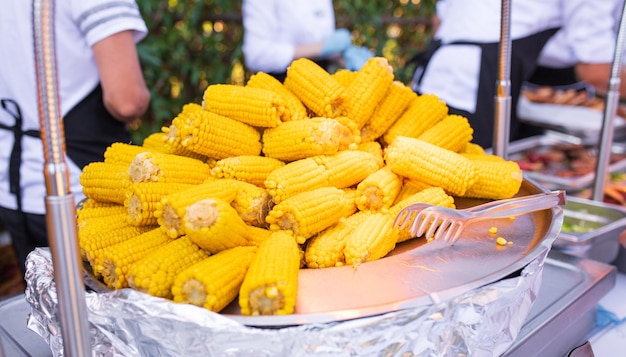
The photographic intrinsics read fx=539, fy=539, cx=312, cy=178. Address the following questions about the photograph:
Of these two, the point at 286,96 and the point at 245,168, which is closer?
the point at 245,168

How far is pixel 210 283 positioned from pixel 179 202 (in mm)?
177

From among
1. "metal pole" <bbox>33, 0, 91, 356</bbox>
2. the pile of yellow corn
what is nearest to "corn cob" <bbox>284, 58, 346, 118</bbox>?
the pile of yellow corn

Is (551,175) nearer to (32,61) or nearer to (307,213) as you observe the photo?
(307,213)

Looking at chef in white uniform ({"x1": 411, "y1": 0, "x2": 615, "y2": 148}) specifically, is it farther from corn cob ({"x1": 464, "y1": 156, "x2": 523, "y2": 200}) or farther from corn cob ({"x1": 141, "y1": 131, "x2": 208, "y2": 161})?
corn cob ({"x1": 141, "y1": 131, "x2": 208, "y2": 161})

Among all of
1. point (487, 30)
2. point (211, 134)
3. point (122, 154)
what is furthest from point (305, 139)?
point (487, 30)

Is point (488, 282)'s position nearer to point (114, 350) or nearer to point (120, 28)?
point (114, 350)

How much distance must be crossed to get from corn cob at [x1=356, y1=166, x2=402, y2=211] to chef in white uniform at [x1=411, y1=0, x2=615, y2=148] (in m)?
1.75

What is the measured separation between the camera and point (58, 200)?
2.31ft

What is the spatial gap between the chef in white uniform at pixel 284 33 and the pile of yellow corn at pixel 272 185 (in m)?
1.90

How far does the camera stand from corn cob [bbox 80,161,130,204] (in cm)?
113

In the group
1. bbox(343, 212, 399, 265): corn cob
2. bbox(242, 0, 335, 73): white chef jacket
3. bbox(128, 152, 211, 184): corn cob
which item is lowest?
bbox(343, 212, 399, 265): corn cob

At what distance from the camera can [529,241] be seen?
A: 44.1 inches

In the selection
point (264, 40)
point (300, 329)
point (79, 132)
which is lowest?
point (300, 329)

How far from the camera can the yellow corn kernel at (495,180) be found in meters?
A: 1.24
